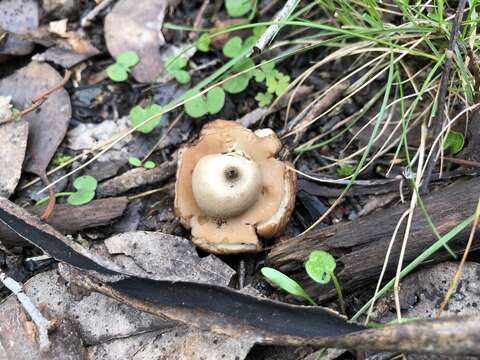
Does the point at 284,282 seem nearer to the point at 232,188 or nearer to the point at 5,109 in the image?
the point at 232,188

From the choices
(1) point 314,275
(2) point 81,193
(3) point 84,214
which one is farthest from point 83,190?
(1) point 314,275

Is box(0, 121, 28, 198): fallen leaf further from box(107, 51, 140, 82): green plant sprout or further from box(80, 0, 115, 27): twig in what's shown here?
box(80, 0, 115, 27): twig

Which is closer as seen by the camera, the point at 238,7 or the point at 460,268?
the point at 460,268

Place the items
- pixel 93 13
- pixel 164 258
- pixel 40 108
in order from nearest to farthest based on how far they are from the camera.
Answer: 1. pixel 164 258
2. pixel 40 108
3. pixel 93 13

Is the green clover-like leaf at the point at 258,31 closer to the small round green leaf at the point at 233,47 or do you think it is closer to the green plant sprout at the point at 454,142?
the small round green leaf at the point at 233,47

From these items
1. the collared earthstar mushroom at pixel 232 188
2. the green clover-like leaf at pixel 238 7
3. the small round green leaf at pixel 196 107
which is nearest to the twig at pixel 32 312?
the collared earthstar mushroom at pixel 232 188

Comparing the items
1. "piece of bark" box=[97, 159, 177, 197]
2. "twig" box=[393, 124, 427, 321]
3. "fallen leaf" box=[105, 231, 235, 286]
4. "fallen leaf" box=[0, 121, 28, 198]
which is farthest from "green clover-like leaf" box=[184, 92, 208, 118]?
"twig" box=[393, 124, 427, 321]

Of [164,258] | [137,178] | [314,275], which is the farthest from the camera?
[137,178]
